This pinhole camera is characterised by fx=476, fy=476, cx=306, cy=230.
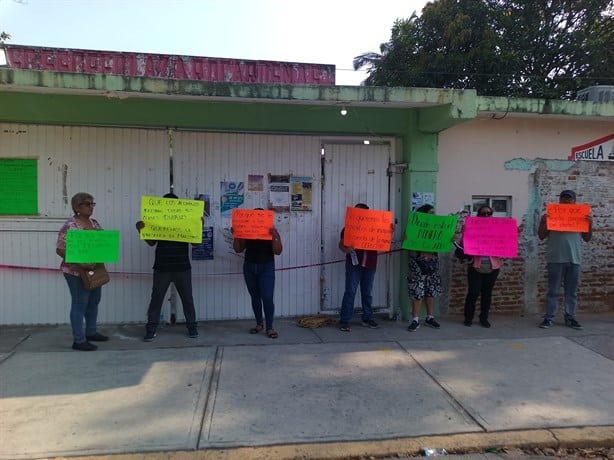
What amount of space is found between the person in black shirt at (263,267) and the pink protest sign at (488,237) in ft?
8.42

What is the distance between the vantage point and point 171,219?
556cm

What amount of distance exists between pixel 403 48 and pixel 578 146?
9.73 meters

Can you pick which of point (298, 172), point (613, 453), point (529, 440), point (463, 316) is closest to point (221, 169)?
point (298, 172)

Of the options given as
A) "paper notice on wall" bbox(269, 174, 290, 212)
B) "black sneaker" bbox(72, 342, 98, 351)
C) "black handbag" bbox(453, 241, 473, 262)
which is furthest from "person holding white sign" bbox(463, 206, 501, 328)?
"black sneaker" bbox(72, 342, 98, 351)

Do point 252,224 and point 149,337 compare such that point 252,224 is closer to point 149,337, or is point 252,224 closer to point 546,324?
point 149,337

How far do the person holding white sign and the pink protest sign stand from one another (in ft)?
0.41

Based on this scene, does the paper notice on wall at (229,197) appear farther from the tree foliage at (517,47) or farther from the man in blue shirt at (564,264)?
the tree foliage at (517,47)

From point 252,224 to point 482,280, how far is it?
3.23 meters

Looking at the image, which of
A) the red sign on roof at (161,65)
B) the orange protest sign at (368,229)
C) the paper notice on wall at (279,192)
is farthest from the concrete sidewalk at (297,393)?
the red sign on roof at (161,65)

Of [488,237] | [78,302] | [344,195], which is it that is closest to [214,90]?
[344,195]

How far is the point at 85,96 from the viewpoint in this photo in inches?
236

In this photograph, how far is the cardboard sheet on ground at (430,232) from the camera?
6.16 m

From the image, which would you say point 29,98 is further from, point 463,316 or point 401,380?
point 463,316

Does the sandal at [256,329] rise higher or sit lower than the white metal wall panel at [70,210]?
lower
